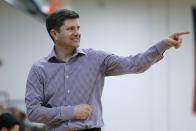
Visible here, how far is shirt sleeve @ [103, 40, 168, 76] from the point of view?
2.26 metres

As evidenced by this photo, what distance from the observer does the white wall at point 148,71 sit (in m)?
7.31

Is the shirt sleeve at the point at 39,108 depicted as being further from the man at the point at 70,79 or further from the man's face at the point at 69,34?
the man's face at the point at 69,34

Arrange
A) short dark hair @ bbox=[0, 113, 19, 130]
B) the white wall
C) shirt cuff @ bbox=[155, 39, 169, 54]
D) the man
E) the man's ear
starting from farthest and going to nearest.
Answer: the white wall → short dark hair @ bbox=[0, 113, 19, 130] → the man's ear → the man → shirt cuff @ bbox=[155, 39, 169, 54]

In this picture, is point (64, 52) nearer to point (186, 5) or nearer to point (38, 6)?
point (38, 6)

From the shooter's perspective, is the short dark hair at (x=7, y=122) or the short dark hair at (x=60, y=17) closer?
the short dark hair at (x=60, y=17)

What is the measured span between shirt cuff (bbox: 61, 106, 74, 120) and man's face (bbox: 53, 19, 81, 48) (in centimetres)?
32

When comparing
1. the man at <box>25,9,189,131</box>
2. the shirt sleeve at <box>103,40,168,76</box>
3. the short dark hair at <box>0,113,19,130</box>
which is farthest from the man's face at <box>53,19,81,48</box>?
the short dark hair at <box>0,113,19,130</box>

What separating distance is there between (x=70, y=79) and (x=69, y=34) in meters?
0.23

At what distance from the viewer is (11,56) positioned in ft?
25.4

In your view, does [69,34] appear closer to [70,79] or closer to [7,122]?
[70,79]

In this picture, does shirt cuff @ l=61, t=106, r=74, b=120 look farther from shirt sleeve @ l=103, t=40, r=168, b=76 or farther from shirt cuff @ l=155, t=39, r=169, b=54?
shirt cuff @ l=155, t=39, r=169, b=54

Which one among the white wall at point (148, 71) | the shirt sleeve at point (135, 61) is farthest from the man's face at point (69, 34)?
the white wall at point (148, 71)

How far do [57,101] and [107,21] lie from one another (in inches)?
201

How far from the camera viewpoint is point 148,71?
288 inches
